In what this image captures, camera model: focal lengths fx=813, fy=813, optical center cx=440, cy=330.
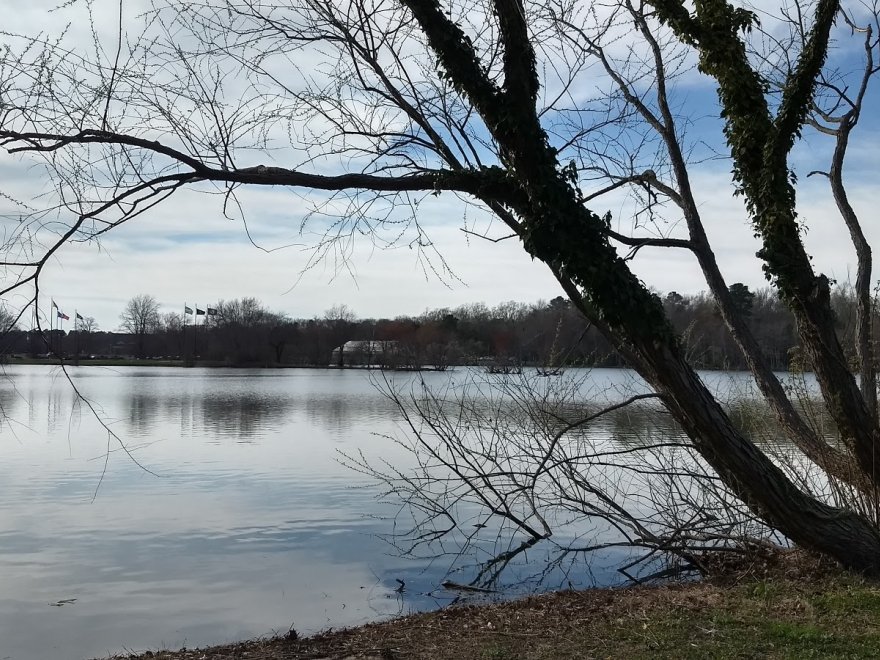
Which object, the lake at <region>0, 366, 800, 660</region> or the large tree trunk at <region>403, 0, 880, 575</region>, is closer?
the large tree trunk at <region>403, 0, 880, 575</region>

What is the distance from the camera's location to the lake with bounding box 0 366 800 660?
8625 millimetres

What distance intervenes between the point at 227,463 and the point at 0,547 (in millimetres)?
7588

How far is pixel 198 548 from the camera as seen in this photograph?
38.4 feet

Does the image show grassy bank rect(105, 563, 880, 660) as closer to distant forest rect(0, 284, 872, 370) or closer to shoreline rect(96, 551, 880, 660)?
shoreline rect(96, 551, 880, 660)

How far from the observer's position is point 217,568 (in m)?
10.7

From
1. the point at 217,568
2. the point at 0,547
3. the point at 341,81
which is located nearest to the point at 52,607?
the point at 217,568

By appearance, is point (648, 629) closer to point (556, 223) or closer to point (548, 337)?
point (556, 223)

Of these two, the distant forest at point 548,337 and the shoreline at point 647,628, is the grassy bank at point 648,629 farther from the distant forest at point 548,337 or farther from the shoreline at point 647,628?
the distant forest at point 548,337

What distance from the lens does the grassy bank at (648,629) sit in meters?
5.58

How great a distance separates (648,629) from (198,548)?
759 centimetres

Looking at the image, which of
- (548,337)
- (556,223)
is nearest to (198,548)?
(548,337)

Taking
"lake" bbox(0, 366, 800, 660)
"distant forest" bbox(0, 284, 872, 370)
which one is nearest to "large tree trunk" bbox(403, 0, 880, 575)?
"distant forest" bbox(0, 284, 872, 370)

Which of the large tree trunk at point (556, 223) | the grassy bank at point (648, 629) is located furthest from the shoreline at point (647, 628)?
the large tree trunk at point (556, 223)

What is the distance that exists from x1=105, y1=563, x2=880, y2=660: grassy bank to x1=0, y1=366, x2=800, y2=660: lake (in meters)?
1.53
